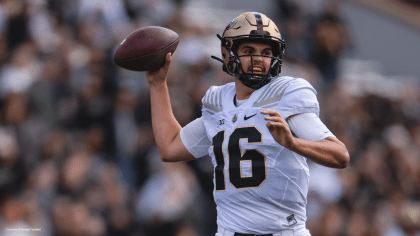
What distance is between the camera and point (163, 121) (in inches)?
128

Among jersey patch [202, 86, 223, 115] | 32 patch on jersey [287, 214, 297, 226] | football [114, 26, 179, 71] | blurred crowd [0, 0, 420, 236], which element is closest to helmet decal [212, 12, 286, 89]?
Answer: jersey patch [202, 86, 223, 115]

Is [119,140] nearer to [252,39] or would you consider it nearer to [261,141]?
[252,39]

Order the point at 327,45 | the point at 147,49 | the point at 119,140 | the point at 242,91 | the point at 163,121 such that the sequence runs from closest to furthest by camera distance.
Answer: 1. the point at 242,91
2. the point at 147,49
3. the point at 163,121
4. the point at 119,140
5. the point at 327,45

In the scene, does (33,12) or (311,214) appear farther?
(33,12)

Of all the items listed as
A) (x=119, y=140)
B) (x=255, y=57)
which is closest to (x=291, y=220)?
(x=255, y=57)

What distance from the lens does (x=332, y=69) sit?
342 inches

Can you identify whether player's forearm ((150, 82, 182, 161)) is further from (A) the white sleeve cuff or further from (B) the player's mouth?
(A) the white sleeve cuff

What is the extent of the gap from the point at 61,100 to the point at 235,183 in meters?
4.21

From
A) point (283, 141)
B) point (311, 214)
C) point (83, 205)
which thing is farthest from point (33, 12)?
point (283, 141)

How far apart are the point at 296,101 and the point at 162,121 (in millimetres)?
995

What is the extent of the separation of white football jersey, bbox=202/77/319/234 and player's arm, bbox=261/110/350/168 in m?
0.24

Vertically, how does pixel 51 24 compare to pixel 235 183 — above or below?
below

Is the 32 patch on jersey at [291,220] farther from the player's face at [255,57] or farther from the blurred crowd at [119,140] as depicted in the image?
the blurred crowd at [119,140]

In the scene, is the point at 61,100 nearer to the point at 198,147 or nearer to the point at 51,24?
the point at 51,24
